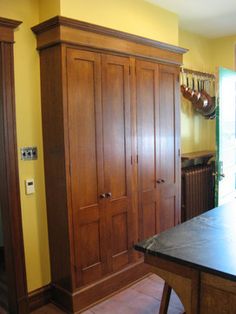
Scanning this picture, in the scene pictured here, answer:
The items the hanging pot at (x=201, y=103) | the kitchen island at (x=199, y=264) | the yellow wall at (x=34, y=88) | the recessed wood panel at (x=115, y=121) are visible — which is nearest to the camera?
the kitchen island at (x=199, y=264)

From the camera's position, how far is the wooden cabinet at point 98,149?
2.44 meters

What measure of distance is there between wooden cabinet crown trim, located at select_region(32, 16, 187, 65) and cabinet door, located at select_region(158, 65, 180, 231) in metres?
0.29

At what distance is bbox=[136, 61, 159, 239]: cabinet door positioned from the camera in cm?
295

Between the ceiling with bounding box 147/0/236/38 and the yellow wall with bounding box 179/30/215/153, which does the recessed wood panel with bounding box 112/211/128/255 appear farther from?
the ceiling with bounding box 147/0/236/38

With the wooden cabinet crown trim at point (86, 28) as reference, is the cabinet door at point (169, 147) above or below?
below

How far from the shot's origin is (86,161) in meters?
2.55

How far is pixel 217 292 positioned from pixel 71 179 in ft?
4.47

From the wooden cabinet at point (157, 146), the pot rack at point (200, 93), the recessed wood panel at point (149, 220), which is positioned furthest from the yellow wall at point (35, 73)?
the pot rack at point (200, 93)

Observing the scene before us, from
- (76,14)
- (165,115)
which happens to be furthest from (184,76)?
(76,14)

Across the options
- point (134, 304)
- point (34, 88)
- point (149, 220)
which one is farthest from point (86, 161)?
point (134, 304)

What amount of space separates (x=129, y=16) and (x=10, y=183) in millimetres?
1773

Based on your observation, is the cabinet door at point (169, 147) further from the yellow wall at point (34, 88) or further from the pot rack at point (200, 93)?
the yellow wall at point (34, 88)

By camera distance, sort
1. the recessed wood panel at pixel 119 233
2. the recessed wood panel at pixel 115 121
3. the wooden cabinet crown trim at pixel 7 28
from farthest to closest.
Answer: the recessed wood panel at pixel 119 233, the recessed wood panel at pixel 115 121, the wooden cabinet crown trim at pixel 7 28

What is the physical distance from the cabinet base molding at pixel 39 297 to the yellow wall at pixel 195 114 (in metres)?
2.32
